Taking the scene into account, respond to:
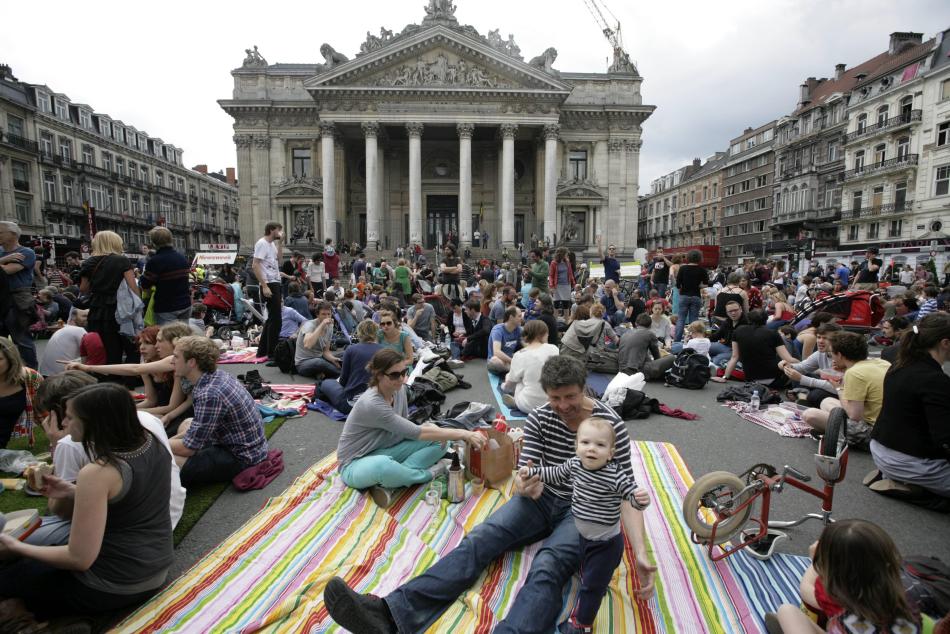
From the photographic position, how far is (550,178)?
104ft

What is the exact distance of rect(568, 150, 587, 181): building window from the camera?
3466 cm

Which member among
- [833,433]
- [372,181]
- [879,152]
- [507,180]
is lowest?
[833,433]

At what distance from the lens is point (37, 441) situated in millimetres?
5430

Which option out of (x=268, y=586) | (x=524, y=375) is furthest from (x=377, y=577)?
(x=524, y=375)

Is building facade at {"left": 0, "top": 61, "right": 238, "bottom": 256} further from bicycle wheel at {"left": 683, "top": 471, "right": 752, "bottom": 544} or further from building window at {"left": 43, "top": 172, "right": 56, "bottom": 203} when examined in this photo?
bicycle wheel at {"left": 683, "top": 471, "right": 752, "bottom": 544}

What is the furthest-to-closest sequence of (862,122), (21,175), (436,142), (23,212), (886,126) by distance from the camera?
(862,122) < (886,126) < (23,212) < (21,175) < (436,142)

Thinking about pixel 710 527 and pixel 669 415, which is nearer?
pixel 710 527

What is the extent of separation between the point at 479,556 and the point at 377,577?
72 centimetres

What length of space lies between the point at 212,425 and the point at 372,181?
28808 millimetres

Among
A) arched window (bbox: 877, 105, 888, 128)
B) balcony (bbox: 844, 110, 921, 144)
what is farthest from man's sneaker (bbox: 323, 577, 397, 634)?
arched window (bbox: 877, 105, 888, 128)

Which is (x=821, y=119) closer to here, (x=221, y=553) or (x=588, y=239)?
(x=588, y=239)

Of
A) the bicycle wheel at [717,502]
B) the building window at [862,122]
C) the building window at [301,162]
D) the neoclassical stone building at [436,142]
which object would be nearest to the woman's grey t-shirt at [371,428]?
Answer: the bicycle wheel at [717,502]

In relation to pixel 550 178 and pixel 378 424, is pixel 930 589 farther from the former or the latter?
pixel 550 178

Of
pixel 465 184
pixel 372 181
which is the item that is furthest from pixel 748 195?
pixel 372 181
